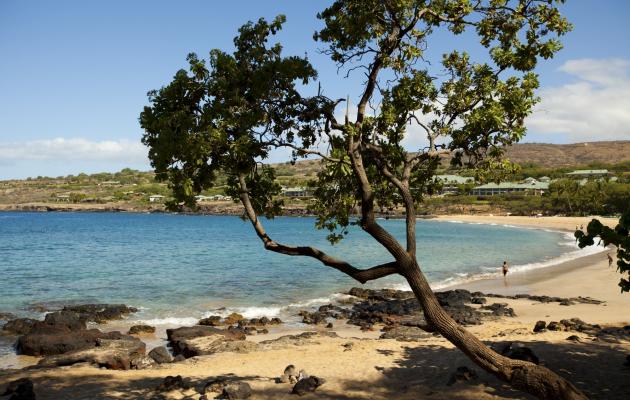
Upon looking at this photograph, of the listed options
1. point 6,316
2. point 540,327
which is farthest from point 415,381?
Answer: point 6,316

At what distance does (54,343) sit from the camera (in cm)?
2041

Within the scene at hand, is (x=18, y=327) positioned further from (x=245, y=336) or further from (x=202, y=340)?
(x=245, y=336)

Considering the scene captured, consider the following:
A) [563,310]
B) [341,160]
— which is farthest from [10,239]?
[341,160]

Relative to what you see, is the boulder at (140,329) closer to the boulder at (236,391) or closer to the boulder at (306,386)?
the boulder at (236,391)

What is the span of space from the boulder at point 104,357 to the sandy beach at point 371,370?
1.49 ft

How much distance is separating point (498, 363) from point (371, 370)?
644 cm

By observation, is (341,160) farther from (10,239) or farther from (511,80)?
(10,239)

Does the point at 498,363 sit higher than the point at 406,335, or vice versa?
the point at 498,363

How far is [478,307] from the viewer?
28859 millimetres

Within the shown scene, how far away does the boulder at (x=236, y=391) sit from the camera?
1330cm

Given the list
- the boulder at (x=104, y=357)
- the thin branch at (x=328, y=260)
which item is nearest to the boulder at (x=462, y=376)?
the thin branch at (x=328, y=260)

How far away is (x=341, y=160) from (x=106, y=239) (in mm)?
88554

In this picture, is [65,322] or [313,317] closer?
[65,322]

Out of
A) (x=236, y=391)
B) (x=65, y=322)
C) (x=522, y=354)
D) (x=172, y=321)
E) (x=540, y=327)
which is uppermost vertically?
(x=522, y=354)
